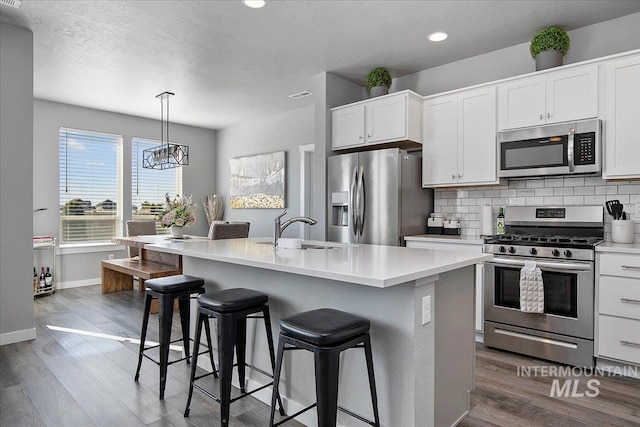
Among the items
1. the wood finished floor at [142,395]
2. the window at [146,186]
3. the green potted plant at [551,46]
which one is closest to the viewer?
the wood finished floor at [142,395]

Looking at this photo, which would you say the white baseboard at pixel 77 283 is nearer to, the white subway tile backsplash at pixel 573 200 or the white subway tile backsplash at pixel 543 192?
the white subway tile backsplash at pixel 543 192

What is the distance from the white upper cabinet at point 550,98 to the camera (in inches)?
118

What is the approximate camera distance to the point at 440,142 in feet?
12.7

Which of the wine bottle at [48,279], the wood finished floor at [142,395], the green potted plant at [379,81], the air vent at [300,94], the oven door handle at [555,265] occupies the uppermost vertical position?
the air vent at [300,94]

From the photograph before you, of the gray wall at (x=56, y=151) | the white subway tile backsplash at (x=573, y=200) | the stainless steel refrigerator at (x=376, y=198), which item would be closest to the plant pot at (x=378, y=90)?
the stainless steel refrigerator at (x=376, y=198)

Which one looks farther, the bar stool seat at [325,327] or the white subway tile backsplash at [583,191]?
the white subway tile backsplash at [583,191]

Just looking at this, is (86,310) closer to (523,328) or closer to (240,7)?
(240,7)

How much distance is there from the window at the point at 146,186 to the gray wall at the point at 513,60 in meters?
4.39

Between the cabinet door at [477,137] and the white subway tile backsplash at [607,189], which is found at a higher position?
the cabinet door at [477,137]

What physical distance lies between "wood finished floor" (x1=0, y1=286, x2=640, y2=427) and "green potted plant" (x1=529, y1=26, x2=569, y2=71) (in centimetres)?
245

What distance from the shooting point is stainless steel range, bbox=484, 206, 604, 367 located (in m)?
2.82

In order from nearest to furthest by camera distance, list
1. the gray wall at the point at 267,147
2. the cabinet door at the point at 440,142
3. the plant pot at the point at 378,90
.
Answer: the cabinet door at the point at 440,142
the plant pot at the point at 378,90
the gray wall at the point at 267,147

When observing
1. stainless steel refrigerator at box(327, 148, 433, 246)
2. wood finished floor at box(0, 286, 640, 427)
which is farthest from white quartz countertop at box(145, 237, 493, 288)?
stainless steel refrigerator at box(327, 148, 433, 246)

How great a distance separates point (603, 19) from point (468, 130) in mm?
1309
